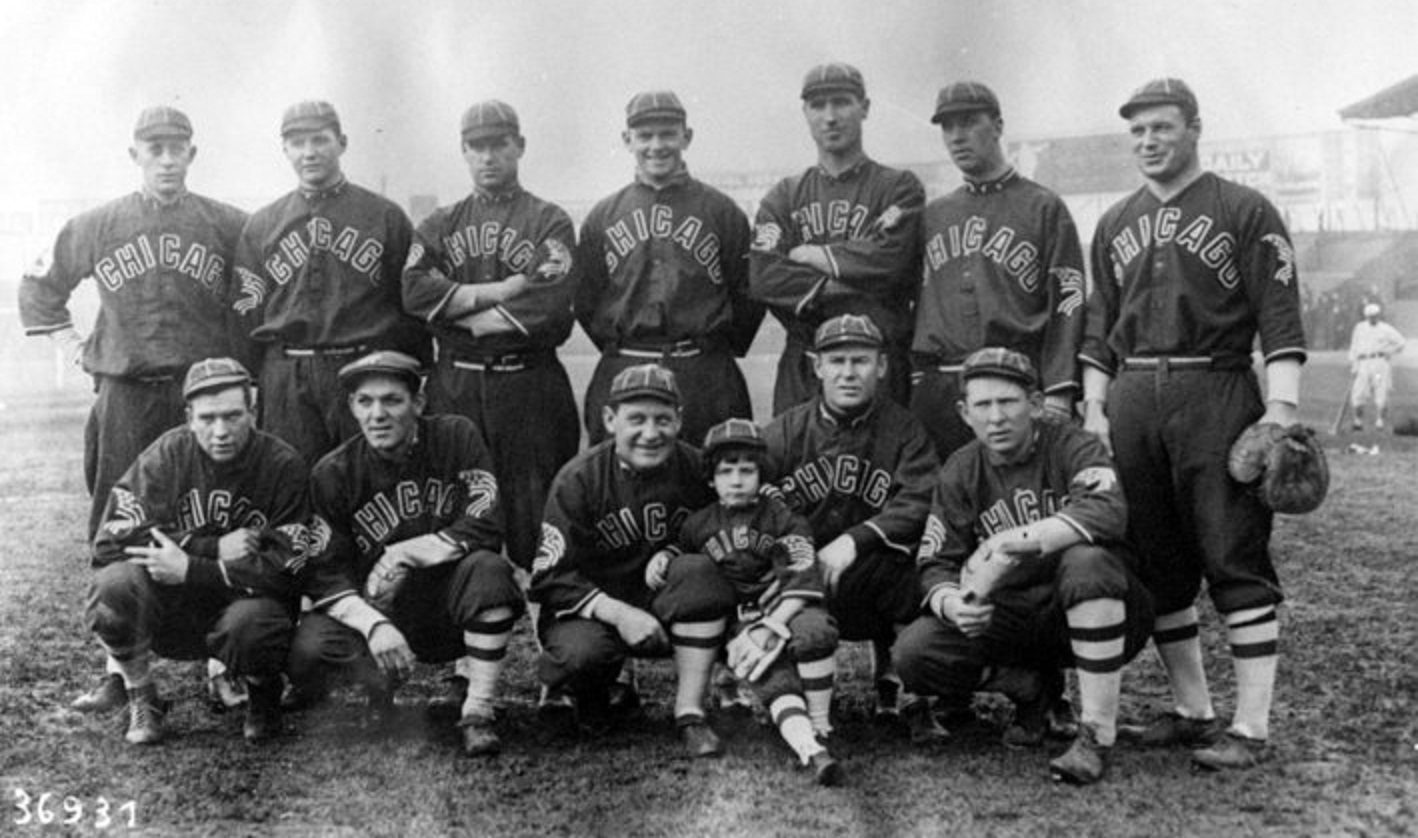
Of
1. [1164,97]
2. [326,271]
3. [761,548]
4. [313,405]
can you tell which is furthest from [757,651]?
[326,271]

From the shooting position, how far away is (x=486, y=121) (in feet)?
16.3

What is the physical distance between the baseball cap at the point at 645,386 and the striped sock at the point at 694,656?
2.51 ft

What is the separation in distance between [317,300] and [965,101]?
8.42ft

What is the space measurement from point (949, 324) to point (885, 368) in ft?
0.92

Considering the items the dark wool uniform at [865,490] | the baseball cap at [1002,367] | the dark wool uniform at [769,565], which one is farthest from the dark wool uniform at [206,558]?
the baseball cap at [1002,367]

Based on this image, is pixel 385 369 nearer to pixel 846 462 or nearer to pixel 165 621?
pixel 165 621

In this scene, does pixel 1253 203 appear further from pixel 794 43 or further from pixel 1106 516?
pixel 794 43

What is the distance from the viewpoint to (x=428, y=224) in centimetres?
511

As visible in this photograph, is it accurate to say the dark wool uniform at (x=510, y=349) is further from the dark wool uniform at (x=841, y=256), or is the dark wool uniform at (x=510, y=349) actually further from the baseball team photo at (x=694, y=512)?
the dark wool uniform at (x=841, y=256)

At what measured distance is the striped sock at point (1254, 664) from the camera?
152 inches

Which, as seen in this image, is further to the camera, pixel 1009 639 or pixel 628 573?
pixel 628 573

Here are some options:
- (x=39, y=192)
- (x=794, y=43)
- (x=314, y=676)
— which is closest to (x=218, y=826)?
(x=314, y=676)

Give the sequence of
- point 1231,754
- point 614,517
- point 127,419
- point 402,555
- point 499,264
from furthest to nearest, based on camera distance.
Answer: point 499,264 < point 127,419 < point 614,517 < point 402,555 < point 1231,754

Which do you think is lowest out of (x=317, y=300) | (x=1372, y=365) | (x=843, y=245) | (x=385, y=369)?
(x=1372, y=365)
